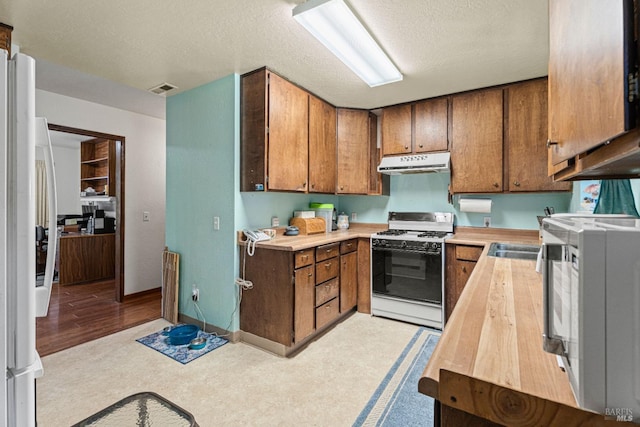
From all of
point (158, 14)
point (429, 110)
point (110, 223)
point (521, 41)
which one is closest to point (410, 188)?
point (429, 110)

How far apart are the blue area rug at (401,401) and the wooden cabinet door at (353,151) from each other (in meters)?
1.99

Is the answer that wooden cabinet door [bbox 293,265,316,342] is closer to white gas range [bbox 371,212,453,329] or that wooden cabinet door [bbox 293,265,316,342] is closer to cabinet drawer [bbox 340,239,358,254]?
cabinet drawer [bbox 340,239,358,254]

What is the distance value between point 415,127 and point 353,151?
783 millimetres

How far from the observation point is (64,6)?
1.81 metres

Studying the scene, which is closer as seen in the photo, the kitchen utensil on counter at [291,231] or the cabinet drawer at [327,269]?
the cabinet drawer at [327,269]

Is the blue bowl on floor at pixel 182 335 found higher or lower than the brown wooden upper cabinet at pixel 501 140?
lower

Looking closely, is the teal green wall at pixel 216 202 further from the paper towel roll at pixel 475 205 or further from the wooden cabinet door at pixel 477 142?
the wooden cabinet door at pixel 477 142

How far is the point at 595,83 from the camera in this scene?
2.17ft

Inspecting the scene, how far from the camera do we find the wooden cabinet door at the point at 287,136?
8.98 feet

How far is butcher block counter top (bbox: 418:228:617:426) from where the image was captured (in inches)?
24.8

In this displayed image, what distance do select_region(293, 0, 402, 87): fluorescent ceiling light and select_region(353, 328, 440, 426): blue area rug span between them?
2.18 meters

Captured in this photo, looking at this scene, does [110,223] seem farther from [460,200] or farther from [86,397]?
[460,200]

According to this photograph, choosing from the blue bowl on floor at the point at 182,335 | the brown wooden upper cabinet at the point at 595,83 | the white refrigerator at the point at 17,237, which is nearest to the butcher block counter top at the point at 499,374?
the brown wooden upper cabinet at the point at 595,83

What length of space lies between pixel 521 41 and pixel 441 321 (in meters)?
2.52
